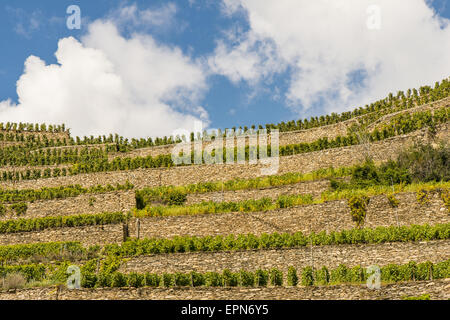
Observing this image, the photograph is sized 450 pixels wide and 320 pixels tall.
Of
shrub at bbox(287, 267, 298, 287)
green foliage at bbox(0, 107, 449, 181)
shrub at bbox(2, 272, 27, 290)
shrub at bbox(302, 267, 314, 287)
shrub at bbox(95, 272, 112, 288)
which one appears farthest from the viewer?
green foliage at bbox(0, 107, 449, 181)

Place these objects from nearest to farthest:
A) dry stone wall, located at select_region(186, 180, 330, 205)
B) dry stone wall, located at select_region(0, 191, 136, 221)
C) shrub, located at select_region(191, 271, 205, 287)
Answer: shrub, located at select_region(191, 271, 205, 287) < dry stone wall, located at select_region(186, 180, 330, 205) < dry stone wall, located at select_region(0, 191, 136, 221)

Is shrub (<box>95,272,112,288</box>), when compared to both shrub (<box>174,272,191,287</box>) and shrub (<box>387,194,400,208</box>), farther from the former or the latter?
shrub (<box>387,194,400,208</box>)

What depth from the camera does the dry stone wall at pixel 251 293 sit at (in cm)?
1894

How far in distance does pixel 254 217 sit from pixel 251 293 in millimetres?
6508

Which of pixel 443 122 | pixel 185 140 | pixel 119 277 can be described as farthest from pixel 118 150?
pixel 443 122

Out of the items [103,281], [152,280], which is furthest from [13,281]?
[152,280]

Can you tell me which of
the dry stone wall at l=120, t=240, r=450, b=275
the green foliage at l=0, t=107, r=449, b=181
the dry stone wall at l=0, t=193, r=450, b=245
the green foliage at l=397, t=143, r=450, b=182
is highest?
the green foliage at l=0, t=107, r=449, b=181

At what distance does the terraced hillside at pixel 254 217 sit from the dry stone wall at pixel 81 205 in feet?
0.20

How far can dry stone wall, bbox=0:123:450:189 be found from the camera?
102ft

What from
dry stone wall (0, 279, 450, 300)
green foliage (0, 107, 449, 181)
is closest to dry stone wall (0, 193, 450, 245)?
dry stone wall (0, 279, 450, 300)

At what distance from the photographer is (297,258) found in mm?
23438

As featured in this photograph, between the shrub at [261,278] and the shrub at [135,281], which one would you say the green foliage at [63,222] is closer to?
the shrub at [135,281]

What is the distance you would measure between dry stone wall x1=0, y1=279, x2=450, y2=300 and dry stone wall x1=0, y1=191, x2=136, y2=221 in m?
8.60

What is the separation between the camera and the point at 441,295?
60.4 feet
